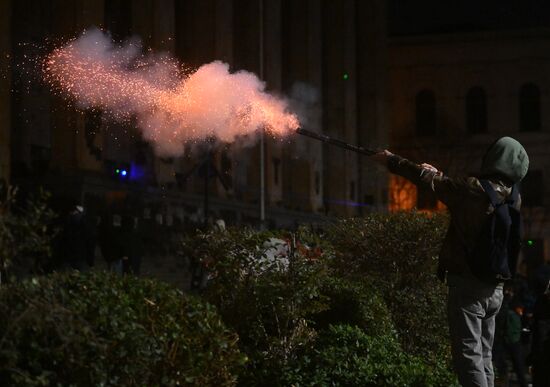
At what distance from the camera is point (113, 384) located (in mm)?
4406

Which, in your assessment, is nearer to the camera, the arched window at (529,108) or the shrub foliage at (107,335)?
the shrub foliage at (107,335)

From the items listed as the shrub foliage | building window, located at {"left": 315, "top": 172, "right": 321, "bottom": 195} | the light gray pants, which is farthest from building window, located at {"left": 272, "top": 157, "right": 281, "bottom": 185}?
the shrub foliage

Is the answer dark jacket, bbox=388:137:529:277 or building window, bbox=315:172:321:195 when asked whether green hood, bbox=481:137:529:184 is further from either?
building window, bbox=315:172:321:195

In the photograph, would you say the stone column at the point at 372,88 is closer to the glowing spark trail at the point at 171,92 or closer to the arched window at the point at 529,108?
the arched window at the point at 529,108

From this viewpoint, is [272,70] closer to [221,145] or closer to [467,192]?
[221,145]

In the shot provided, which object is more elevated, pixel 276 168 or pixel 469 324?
pixel 276 168

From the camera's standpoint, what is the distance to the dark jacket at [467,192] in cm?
630

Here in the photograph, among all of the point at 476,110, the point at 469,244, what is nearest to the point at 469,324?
the point at 469,244

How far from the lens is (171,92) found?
1412 centimetres

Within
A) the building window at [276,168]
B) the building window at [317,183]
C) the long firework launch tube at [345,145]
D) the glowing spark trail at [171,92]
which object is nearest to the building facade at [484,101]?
the building window at [317,183]

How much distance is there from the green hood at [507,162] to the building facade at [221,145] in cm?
1706

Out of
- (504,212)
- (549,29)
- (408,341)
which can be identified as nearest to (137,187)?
(408,341)

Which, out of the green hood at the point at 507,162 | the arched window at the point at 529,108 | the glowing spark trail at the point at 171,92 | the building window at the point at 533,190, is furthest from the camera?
the arched window at the point at 529,108

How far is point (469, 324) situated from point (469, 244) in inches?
21.3
